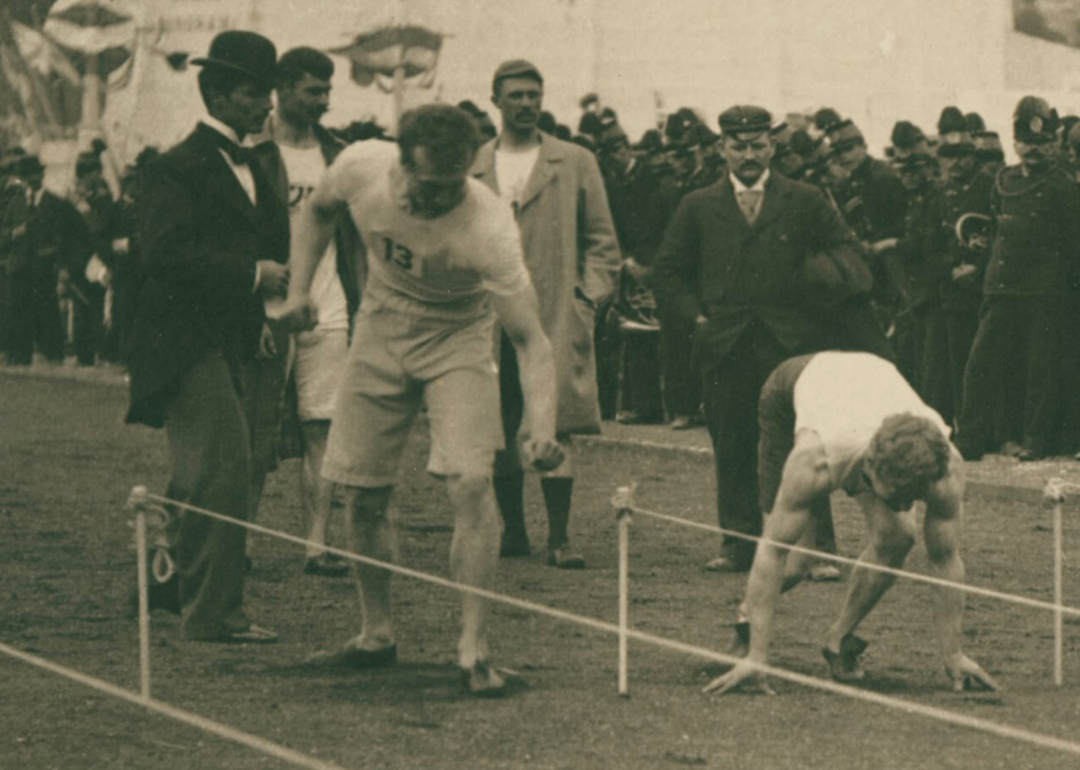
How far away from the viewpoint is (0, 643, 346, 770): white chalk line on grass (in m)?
7.51

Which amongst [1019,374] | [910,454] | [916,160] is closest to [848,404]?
[910,454]

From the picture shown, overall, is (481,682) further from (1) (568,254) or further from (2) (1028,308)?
(2) (1028,308)

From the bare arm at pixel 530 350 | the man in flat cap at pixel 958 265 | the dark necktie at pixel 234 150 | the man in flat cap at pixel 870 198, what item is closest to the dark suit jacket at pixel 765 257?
the dark necktie at pixel 234 150

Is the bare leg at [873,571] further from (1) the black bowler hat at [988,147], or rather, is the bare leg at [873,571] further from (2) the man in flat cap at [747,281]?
(1) the black bowler hat at [988,147]

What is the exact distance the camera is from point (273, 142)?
1161cm

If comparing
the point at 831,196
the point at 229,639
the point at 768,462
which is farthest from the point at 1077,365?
the point at 229,639

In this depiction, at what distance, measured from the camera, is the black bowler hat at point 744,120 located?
12.7m

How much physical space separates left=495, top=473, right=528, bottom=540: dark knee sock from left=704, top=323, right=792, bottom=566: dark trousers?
0.88 m

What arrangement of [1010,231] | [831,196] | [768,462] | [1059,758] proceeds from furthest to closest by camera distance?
[831,196], [1010,231], [768,462], [1059,758]

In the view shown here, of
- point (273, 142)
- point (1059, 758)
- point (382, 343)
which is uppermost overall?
point (273, 142)

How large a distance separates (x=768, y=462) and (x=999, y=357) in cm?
703

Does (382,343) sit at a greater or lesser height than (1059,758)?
greater

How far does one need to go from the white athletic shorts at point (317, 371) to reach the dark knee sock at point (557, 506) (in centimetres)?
106

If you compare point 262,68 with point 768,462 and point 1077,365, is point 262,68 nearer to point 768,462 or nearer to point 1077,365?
point 768,462
